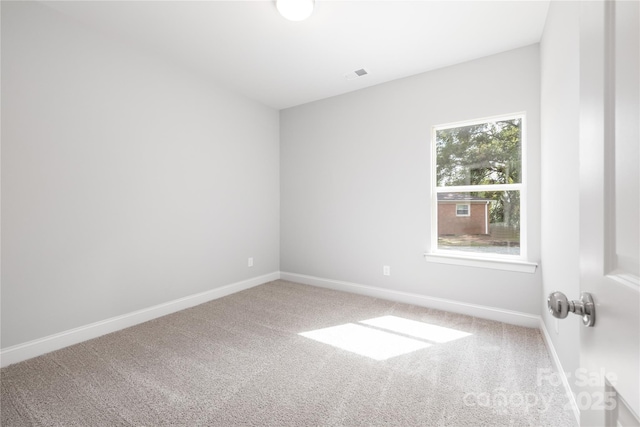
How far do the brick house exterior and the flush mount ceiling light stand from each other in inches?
87.0

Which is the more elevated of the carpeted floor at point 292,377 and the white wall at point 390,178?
the white wall at point 390,178

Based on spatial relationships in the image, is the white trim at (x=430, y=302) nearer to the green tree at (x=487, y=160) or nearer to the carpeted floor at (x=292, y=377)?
the carpeted floor at (x=292, y=377)

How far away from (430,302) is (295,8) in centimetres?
307

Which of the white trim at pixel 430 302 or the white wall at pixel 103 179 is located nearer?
the white wall at pixel 103 179

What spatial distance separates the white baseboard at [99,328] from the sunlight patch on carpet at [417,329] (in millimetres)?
1888

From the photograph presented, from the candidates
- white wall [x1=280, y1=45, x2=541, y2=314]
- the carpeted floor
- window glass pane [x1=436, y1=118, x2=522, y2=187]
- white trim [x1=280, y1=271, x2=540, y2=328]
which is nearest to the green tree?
window glass pane [x1=436, y1=118, x2=522, y2=187]

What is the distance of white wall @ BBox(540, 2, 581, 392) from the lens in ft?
4.84

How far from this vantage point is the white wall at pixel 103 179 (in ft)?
6.75

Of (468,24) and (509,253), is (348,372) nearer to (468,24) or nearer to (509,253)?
(509,253)

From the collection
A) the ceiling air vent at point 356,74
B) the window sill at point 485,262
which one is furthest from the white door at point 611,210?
the ceiling air vent at point 356,74

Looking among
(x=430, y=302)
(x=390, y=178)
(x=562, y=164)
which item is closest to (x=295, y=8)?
(x=390, y=178)

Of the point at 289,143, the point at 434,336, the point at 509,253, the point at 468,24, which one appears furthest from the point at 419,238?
the point at 289,143

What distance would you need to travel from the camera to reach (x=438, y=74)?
10.1 feet

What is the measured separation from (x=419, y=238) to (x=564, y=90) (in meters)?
1.86
